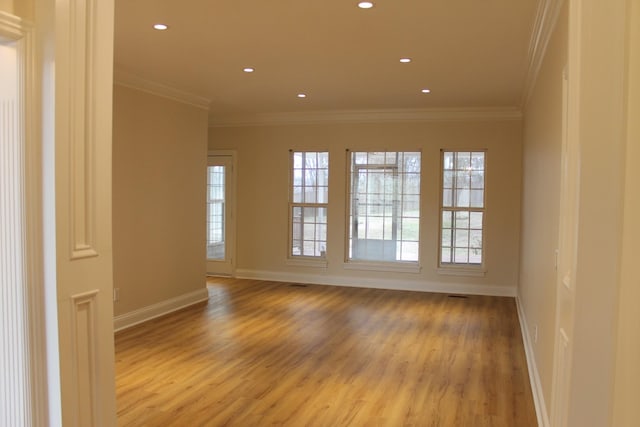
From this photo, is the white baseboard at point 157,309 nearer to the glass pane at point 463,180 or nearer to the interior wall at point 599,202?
the glass pane at point 463,180

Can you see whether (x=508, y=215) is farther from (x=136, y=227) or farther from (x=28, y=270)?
(x=28, y=270)

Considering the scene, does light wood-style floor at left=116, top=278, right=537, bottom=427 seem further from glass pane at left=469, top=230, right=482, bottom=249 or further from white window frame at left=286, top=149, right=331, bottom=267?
white window frame at left=286, top=149, right=331, bottom=267

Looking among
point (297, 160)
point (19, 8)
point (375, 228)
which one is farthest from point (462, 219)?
point (19, 8)

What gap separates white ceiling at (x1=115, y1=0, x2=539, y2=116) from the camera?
350 cm

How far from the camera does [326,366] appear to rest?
438 cm

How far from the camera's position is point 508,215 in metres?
7.48

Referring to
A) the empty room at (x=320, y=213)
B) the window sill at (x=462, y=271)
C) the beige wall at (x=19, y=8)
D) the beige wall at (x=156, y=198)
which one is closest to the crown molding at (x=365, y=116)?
the empty room at (x=320, y=213)

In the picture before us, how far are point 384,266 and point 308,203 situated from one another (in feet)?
5.17

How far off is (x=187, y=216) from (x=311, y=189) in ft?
8.11

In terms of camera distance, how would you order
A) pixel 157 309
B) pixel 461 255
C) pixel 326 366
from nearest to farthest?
pixel 326 366 < pixel 157 309 < pixel 461 255

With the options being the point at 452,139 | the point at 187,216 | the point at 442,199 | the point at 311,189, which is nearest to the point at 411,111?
the point at 452,139

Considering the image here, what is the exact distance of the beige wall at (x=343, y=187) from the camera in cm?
748

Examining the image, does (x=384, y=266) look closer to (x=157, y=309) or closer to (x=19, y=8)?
(x=157, y=309)

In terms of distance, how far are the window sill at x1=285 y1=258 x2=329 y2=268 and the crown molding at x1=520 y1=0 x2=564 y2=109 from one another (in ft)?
14.1
